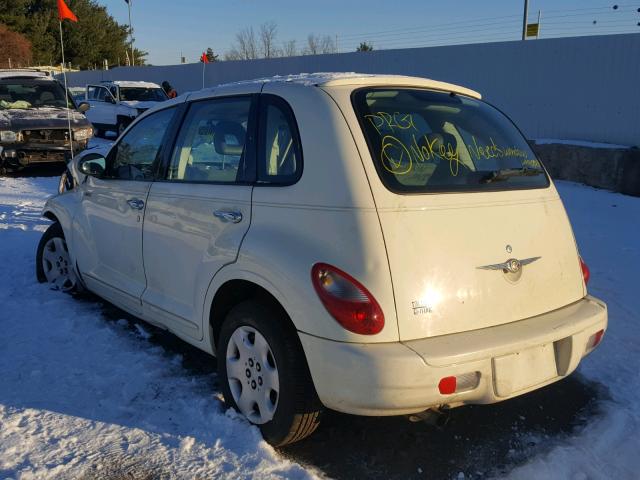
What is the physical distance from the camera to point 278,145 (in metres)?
3.00

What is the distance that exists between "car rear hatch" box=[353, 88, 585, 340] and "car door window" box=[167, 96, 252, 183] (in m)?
0.72

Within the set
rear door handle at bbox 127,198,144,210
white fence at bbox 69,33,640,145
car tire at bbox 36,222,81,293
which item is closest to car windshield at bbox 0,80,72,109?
car tire at bbox 36,222,81,293

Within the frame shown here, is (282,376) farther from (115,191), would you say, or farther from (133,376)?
(115,191)

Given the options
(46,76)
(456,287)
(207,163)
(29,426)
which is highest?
(46,76)

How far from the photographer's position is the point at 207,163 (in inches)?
135

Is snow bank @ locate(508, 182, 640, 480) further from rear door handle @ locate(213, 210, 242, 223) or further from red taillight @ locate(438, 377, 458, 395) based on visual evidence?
rear door handle @ locate(213, 210, 242, 223)

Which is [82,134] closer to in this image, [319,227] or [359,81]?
[359,81]

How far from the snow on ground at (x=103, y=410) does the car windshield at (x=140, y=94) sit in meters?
15.1

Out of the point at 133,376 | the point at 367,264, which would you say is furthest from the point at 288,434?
the point at 133,376

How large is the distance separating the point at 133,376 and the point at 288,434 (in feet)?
4.12

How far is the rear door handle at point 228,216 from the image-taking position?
300 centimetres

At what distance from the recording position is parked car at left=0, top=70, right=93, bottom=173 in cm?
1053

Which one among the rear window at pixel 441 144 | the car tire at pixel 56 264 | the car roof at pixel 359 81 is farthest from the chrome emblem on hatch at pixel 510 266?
the car tire at pixel 56 264

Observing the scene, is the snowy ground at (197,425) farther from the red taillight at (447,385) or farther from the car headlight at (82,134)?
the car headlight at (82,134)
